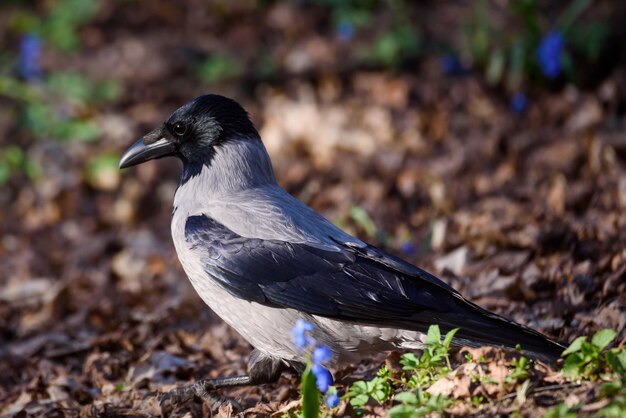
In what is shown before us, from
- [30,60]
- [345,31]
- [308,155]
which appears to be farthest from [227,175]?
[30,60]

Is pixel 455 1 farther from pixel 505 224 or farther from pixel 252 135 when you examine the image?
pixel 252 135

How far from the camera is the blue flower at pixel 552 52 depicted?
756cm

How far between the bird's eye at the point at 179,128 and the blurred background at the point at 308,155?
1.31 meters

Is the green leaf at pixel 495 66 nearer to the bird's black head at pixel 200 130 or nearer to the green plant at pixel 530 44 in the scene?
the green plant at pixel 530 44

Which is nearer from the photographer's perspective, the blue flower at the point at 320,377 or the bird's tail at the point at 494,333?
the blue flower at the point at 320,377

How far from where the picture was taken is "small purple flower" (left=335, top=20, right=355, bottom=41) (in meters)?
9.30

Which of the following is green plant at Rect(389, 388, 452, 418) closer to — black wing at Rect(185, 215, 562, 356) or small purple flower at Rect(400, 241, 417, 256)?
black wing at Rect(185, 215, 562, 356)

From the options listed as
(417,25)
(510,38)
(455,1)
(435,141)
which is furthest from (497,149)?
(455,1)

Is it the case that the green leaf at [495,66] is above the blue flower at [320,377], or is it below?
above

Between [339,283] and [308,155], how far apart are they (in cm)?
403

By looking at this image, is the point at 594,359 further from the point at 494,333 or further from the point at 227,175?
the point at 227,175

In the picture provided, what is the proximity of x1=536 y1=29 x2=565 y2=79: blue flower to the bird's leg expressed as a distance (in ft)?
14.1

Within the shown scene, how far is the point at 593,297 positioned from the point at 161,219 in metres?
4.16

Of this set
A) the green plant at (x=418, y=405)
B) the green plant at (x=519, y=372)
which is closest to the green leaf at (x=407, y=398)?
the green plant at (x=418, y=405)
